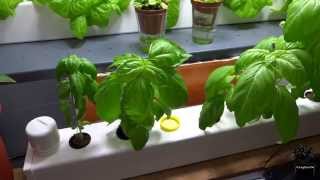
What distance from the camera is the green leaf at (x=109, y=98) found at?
0.54 meters

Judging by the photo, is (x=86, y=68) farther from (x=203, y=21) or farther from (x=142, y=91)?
(x=203, y=21)

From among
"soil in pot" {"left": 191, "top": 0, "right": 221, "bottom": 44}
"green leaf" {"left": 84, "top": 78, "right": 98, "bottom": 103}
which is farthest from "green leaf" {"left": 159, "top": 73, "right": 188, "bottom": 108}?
"soil in pot" {"left": 191, "top": 0, "right": 221, "bottom": 44}

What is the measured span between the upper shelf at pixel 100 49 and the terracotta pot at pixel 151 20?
8 cm

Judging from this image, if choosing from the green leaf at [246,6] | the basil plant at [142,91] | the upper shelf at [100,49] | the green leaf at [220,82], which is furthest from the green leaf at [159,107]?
the green leaf at [246,6]

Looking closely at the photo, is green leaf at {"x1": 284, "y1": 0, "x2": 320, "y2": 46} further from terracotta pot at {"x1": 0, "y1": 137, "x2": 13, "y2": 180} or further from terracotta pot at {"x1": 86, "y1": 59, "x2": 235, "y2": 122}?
terracotta pot at {"x1": 0, "y1": 137, "x2": 13, "y2": 180}

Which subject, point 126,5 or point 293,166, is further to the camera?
point 126,5

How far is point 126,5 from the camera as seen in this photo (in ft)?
3.05

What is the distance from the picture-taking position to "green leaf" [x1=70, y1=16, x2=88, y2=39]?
2.84 ft

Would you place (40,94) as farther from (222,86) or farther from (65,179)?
(222,86)

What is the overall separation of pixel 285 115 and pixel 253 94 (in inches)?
2.9

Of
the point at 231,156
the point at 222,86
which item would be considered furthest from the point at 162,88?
the point at 231,156

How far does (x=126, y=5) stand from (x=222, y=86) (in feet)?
1.42

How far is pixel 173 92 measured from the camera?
56 centimetres

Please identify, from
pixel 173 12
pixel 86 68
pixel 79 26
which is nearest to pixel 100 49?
pixel 79 26
